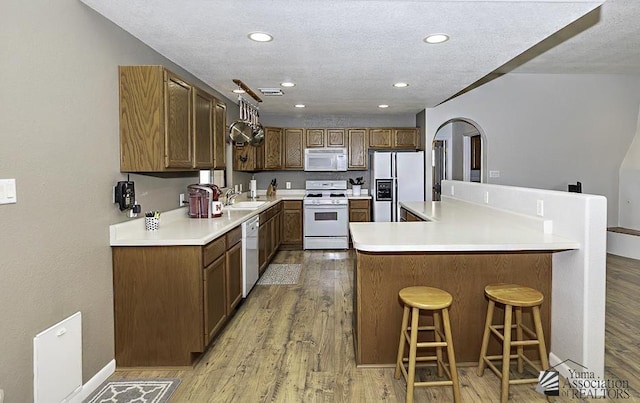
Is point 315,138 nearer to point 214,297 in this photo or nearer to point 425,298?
point 214,297

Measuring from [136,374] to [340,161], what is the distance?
4.80m

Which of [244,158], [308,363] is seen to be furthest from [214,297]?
[244,158]

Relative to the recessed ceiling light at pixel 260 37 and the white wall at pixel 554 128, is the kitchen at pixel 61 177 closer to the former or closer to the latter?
the recessed ceiling light at pixel 260 37

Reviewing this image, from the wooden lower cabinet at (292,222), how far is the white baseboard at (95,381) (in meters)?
4.09

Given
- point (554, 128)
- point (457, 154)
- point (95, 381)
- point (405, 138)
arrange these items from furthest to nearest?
point (457, 154)
point (405, 138)
point (554, 128)
point (95, 381)

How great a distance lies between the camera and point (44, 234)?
202 centimetres

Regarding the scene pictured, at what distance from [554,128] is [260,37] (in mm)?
5049

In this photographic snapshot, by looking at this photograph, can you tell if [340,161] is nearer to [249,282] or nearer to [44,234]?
[249,282]

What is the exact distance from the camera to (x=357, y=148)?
22.6 ft

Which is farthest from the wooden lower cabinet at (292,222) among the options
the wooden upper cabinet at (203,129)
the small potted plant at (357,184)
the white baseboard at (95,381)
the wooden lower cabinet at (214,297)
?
the white baseboard at (95,381)

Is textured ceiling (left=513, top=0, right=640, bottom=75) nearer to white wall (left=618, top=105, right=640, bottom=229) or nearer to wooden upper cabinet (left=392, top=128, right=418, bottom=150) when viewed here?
white wall (left=618, top=105, right=640, bottom=229)

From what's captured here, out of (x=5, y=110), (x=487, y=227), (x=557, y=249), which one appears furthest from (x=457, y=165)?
(x=5, y=110)

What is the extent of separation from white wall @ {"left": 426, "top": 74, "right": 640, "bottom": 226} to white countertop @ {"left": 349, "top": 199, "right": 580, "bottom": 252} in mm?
2913

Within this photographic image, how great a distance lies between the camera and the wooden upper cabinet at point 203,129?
3258mm
